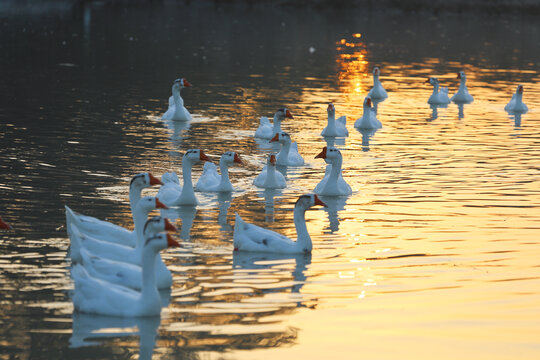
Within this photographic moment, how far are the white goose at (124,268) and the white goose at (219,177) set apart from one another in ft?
20.4

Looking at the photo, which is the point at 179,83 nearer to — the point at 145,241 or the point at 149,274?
the point at 145,241

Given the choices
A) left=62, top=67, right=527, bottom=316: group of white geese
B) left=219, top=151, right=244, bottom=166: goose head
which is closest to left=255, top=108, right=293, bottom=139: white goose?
left=62, top=67, right=527, bottom=316: group of white geese

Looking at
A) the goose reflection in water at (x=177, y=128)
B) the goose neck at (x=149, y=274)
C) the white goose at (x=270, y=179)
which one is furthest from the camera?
the goose reflection in water at (x=177, y=128)

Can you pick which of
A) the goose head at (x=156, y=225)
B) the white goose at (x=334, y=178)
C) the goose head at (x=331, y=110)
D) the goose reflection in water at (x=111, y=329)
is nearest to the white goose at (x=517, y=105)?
the goose head at (x=331, y=110)

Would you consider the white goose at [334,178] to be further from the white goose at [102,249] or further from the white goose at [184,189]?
the white goose at [102,249]

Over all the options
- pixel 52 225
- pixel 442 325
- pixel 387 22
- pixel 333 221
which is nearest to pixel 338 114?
pixel 333 221

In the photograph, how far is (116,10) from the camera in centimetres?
7775

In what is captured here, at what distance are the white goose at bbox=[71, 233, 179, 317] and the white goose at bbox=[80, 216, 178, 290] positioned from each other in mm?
586

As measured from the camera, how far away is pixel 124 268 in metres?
12.6

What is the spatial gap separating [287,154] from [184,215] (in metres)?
5.28

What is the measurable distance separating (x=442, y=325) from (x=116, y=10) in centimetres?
6906

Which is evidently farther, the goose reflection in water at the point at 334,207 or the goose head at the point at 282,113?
the goose head at the point at 282,113

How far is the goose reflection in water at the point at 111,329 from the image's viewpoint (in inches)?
428

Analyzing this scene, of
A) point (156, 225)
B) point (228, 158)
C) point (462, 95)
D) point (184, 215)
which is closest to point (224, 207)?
point (184, 215)
